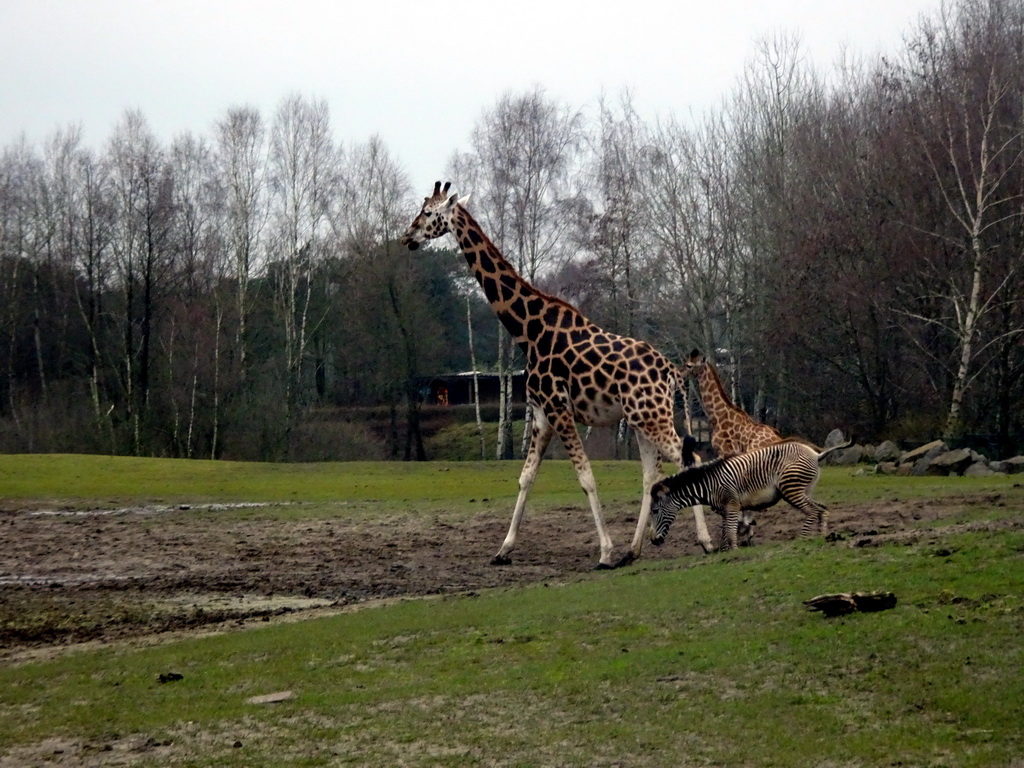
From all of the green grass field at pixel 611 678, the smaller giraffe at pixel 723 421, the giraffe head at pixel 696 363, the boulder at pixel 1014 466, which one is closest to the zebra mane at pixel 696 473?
the green grass field at pixel 611 678

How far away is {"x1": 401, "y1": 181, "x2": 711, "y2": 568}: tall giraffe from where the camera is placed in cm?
1600

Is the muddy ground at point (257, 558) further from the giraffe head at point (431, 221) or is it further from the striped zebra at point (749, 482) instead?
the giraffe head at point (431, 221)

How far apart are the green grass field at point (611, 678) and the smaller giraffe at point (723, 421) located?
478 centimetres

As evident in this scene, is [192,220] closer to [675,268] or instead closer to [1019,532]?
[675,268]

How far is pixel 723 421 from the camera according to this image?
60.5ft

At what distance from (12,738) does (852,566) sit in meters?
7.10

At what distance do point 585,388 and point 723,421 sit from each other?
3125 millimetres

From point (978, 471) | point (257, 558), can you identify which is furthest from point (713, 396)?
point (978, 471)

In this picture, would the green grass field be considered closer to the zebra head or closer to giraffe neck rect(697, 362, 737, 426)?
the zebra head

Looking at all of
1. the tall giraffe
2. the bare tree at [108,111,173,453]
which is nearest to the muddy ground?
the tall giraffe

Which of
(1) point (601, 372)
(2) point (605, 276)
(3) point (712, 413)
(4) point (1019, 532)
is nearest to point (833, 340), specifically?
(2) point (605, 276)

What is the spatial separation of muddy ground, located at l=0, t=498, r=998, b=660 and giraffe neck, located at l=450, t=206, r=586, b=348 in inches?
129

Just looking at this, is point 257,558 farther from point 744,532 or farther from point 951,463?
point 951,463

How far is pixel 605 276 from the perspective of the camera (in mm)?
54219
